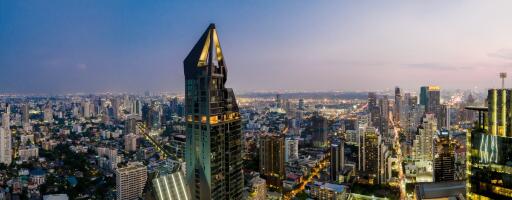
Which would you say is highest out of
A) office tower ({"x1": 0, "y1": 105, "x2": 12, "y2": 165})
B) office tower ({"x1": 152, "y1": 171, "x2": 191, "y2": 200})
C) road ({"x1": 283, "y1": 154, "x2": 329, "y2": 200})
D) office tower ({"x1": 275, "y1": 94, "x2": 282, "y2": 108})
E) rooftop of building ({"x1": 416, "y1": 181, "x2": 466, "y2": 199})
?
office tower ({"x1": 275, "y1": 94, "x2": 282, "y2": 108})

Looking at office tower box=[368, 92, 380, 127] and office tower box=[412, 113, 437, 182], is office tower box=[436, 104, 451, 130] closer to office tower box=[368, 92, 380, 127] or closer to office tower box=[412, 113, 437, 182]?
office tower box=[368, 92, 380, 127]

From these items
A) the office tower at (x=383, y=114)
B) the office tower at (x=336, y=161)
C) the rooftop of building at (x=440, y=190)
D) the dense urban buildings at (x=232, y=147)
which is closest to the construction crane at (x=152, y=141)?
the dense urban buildings at (x=232, y=147)

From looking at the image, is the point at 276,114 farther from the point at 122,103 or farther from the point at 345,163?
the point at 345,163

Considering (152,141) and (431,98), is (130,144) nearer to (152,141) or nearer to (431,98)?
(152,141)

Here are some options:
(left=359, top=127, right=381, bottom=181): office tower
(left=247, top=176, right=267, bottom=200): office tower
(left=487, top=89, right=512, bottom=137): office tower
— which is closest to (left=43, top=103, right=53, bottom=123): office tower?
(left=247, top=176, right=267, bottom=200): office tower

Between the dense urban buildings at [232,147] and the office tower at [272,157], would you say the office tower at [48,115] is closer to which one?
the dense urban buildings at [232,147]

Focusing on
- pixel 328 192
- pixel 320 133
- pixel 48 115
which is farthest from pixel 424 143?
pixel 48 115
